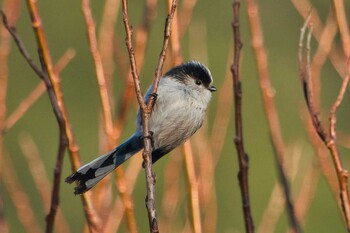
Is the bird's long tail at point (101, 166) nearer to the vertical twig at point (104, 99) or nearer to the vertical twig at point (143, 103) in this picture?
the vertical twig at point (104, 99)

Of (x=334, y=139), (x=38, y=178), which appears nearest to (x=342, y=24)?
(x=334, y=139)

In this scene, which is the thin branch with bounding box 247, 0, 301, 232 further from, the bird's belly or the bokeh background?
the bokeh background

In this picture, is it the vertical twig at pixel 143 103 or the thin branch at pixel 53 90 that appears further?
the thin branch at pixel 53 90

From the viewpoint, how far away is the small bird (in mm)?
3568

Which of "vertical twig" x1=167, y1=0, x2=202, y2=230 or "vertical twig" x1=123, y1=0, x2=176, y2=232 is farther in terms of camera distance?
"vertical twig" x1=167, y1=0, x2=202, y2=230

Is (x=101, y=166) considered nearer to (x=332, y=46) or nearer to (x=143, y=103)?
(x=143, y=103)

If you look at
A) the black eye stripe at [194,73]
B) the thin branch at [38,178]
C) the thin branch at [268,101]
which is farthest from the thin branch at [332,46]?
the thin branch at [38,178]

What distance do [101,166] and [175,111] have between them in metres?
0.57

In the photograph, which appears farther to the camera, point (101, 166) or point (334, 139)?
point (101, 166)

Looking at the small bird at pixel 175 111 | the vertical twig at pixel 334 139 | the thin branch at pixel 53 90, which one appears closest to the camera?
the vertical twig at pixel 334 139

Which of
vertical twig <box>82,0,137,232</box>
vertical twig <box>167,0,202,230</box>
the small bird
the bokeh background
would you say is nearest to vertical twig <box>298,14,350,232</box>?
vertical twig <box>167,0,202,230</box>

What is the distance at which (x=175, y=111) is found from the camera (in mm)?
3641

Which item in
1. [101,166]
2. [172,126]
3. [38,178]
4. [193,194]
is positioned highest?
[172,126]

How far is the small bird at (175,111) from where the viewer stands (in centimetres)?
357
